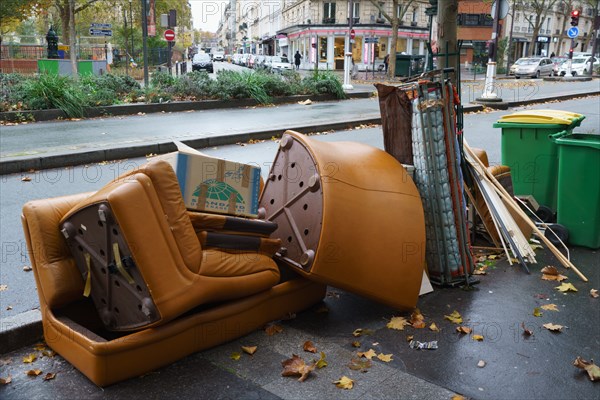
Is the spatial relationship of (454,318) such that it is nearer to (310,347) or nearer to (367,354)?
(367,354)

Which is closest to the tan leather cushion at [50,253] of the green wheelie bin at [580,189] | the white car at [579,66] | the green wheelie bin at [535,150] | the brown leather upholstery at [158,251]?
the brown leather upholstery at [158,251]

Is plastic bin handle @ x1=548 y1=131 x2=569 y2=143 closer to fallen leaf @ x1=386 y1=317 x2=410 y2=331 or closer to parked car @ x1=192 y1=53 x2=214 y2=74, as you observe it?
fallen leaf @ x1=386 y1=317 x2=410 y2=331

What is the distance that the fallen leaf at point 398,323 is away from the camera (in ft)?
12.3

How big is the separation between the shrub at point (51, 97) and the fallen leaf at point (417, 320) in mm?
12160

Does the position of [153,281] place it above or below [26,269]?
→ above

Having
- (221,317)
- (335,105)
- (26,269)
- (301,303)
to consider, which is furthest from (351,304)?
(335,105)

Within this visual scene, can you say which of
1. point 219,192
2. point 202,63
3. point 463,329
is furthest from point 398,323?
point 202,63

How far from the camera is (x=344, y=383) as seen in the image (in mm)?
3002

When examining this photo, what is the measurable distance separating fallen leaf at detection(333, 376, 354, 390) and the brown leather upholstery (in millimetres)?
818

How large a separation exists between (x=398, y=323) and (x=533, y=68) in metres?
42.0

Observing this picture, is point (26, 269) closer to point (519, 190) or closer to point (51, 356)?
point (51, 356)

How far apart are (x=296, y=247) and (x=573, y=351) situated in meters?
1.88

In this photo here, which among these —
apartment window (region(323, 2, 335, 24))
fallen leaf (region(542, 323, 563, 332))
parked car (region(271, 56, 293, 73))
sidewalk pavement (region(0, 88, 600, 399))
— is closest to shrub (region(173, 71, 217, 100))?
sidewalk pavement (region(0, 88, 600, 399))

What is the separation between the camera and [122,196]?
2760mm
